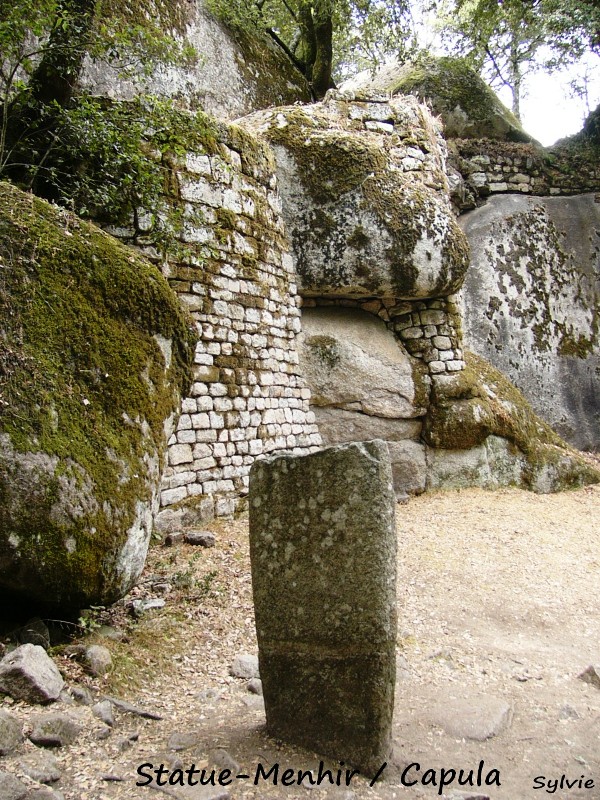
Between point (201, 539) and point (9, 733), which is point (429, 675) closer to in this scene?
point (9, 733)

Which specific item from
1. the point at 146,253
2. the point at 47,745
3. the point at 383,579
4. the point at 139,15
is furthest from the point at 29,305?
the point at 139,15

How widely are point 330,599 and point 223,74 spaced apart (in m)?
10.4

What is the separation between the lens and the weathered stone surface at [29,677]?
8.12 ft

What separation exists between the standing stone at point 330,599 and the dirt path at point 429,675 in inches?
6.1

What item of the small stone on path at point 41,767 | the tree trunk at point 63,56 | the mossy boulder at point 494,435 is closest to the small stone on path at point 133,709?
the small stone on path at point 41,767

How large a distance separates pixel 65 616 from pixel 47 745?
37.1 inches

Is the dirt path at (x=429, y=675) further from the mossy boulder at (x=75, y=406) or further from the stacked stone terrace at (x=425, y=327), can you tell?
the stacked stone terrace at (x=425, y=327)

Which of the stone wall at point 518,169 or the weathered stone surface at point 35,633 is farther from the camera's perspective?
the stone wall at point 518,169

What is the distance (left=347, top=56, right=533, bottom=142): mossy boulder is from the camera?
11.8 m

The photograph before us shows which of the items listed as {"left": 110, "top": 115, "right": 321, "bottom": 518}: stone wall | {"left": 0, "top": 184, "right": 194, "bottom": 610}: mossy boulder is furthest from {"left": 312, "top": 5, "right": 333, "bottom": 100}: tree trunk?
{"left": 0, "top": 184, "right": 194, "bottom": 610}: mossy boulder

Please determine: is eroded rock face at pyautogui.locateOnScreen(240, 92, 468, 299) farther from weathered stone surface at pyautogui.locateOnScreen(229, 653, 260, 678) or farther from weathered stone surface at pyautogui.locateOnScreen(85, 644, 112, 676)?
weathered stone surface at pyautogui.locateOnScreen(85, 644, 112, 676)

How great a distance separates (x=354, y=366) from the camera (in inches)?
306

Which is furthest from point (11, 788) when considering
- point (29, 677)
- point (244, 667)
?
point (244, 667)

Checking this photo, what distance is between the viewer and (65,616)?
10.3 ft
